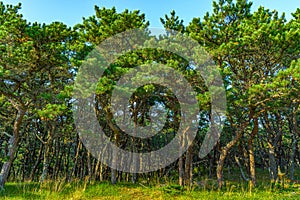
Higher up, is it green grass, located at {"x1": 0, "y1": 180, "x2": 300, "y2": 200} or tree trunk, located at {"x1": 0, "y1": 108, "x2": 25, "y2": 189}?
tree trunk, located at {"x1": 0, "y1": 108, "x2": 25, "y2": 189}

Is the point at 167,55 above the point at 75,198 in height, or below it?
above

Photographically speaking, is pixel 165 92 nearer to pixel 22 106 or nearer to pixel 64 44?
pixel 64 44

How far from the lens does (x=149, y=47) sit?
8.12 m

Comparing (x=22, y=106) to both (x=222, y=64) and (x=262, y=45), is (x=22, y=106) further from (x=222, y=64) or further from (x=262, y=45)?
(x=262, y=45)

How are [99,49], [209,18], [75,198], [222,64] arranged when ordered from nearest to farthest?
1. [75,198]
2. [222,64]
3. [209,18]
4. [99,49]

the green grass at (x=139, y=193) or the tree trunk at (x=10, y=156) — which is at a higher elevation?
the tree trunk at (x=10, y=156)

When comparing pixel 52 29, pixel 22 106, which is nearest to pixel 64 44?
pixel 52 29

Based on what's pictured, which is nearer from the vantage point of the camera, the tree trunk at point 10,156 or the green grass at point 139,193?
the green grass at point 139,193

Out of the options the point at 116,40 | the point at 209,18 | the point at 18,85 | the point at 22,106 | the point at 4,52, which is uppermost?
the point at 209,18

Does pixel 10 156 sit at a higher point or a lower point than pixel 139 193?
higher

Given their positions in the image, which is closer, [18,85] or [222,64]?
[222,64]

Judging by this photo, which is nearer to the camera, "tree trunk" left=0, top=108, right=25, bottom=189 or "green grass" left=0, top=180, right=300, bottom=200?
"green grass" left=0, top=180, right=300, bottom=200

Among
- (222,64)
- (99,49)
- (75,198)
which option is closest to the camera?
(75,198)

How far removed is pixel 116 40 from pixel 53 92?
10.4ft
